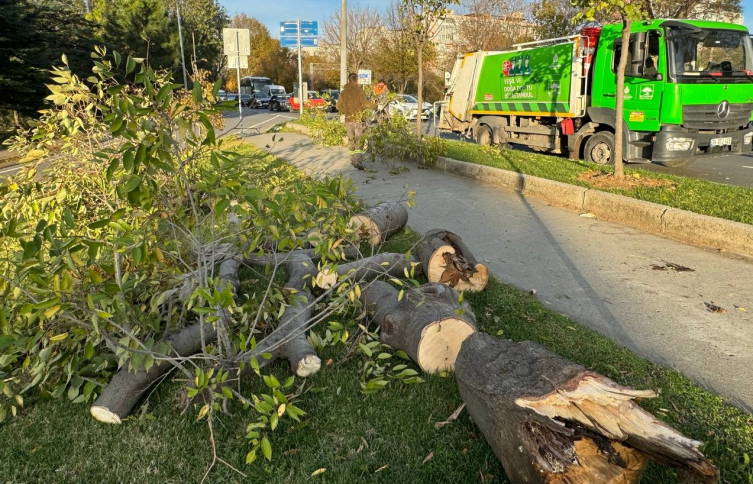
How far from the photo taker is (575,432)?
2.11 meters

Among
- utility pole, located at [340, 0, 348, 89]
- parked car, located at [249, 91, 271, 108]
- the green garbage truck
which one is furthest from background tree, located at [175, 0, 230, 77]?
the green garbage truck

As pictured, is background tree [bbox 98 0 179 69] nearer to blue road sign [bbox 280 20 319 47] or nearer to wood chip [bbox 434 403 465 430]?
blue road sign [bbox 280 20 319 47]

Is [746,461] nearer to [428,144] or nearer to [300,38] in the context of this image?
[428,144]

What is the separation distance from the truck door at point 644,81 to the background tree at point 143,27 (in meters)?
29.1

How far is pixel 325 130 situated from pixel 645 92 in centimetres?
851

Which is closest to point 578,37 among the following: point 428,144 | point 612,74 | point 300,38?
point 612,74

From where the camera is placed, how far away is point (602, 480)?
2.03 metres

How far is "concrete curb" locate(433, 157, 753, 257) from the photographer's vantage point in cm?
540

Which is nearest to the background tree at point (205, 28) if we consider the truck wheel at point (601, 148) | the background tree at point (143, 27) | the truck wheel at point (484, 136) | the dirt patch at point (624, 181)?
the background tree at point (143, 27)

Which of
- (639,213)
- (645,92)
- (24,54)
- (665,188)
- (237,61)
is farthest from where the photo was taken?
(237,61)

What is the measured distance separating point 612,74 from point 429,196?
469cm

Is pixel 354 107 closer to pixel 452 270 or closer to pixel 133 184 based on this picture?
pixel 452 270

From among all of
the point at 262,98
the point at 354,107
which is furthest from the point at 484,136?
the point at 262,98

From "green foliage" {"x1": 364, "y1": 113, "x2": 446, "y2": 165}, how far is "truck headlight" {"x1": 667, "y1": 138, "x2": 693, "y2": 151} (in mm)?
4248
